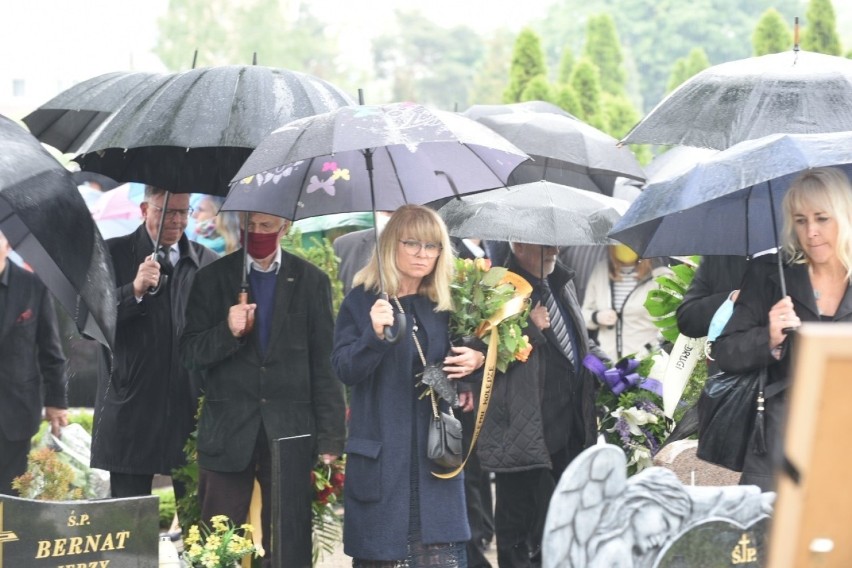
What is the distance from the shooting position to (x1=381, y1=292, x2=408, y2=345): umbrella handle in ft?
17.1

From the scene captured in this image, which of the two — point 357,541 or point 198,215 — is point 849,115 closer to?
point 357,541

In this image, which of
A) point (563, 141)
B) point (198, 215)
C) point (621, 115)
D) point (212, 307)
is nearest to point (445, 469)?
point (212, 307)

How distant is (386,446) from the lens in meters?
5.36

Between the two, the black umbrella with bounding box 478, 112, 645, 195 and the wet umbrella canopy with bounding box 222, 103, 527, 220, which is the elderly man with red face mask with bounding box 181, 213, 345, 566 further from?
the black umbrella with bounding box 478, 112, 645, 195

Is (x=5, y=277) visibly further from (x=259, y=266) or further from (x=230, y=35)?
(x=230, y=35)

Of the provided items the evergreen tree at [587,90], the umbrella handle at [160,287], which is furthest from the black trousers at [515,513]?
the evergreen tree at [587,90]

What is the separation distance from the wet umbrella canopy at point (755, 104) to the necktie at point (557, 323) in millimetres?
1246

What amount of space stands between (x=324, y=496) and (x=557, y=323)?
1.64 meters

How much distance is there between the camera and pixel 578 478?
3906mm

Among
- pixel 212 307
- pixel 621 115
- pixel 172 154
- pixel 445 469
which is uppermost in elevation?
pixel 172 154

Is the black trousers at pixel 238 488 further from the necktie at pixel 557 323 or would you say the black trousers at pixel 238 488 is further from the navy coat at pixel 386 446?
the necktie at pixel 557 323

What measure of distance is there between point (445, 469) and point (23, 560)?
167 centimetres

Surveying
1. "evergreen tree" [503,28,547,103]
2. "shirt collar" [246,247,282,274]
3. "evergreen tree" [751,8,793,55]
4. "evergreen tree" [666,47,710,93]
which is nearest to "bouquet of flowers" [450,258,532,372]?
"shirt collar" [246,247,282,274]

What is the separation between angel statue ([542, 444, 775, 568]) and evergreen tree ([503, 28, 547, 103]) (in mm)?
17566
